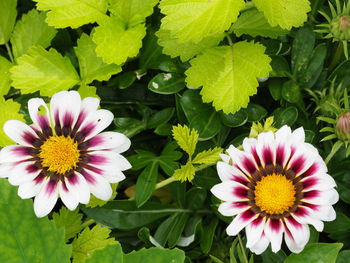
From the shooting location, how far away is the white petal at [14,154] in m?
1.25

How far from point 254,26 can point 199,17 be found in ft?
0.83

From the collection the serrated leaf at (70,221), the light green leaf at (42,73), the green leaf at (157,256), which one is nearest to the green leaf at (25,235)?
the green leaf at (157,256)

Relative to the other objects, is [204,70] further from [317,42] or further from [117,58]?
[317,42]

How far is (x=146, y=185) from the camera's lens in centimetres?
146

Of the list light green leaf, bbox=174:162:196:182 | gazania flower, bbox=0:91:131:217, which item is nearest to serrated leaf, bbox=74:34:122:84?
gazania flower, bbox=0:91:131:217

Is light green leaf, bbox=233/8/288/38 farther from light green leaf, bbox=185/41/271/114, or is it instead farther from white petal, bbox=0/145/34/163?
A: white petal, bbox=0/145/34/163

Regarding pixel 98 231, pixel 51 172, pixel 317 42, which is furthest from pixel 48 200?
pixel 317 42

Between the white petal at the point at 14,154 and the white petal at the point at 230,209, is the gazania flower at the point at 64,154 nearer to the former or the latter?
the white petal at the point at 14,154

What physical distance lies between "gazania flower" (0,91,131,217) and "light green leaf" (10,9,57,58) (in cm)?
37

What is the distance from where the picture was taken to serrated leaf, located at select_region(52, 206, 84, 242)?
1.51m

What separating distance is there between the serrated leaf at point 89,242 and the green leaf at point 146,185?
112mm

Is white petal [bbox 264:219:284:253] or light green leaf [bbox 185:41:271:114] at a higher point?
light green leaf [bbox 185:41:271:114]

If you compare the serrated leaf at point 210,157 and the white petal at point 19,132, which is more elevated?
the white petal at point 19,132

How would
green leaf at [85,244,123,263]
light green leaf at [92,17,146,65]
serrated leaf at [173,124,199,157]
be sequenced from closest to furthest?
green leaf at [85,244,123,263] < serrated leaf at [173,124,199,157] < light green leaf at [92,17,146,65]
